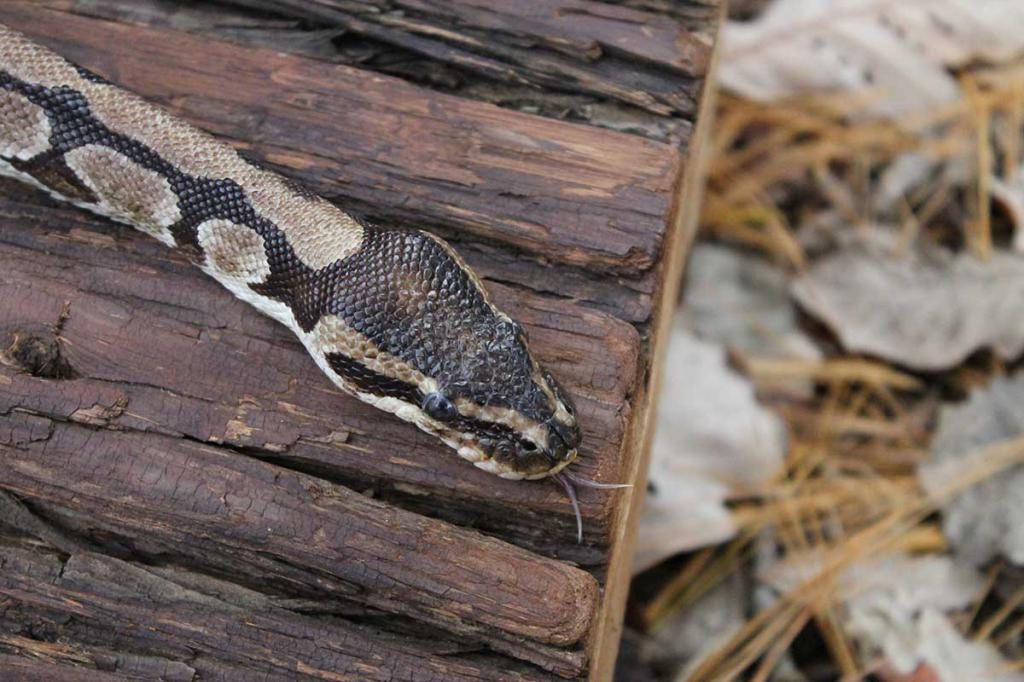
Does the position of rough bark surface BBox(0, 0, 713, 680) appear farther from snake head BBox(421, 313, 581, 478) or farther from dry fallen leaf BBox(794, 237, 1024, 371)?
dry fallen leaf BBox(794, 237, 1024, 371)

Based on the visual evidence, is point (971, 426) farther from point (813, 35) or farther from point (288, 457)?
point (288, 457)

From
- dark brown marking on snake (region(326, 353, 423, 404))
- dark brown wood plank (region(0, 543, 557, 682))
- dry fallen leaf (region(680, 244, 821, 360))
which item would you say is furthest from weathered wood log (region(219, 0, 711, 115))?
dark brown wood plank (region(0, 543, 557, 682))

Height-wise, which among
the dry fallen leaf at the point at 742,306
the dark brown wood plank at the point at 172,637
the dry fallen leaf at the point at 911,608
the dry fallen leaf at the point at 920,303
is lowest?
the dry fallen leaf at the point at 911,608

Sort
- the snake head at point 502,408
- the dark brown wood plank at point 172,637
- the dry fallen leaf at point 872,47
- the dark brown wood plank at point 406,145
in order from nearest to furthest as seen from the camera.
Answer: the dark brown wood plank at point 172,637
the snake head at point 502,408
the dark brown wood plank at point 406,145
the dry fallen leaf at point 872,47

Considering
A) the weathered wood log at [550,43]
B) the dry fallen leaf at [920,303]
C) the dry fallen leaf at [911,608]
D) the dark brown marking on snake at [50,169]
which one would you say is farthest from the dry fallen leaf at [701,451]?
the dark brown marking on snake at [50,169]

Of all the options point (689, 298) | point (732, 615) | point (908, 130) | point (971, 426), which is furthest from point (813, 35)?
point (732, 615)

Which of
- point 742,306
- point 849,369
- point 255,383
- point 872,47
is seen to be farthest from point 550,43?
point 872,47

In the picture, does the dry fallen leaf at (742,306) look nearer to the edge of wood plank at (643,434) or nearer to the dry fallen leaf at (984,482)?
the dry fallen leaf at (984,482)

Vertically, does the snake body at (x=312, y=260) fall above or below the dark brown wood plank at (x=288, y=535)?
Result: above
